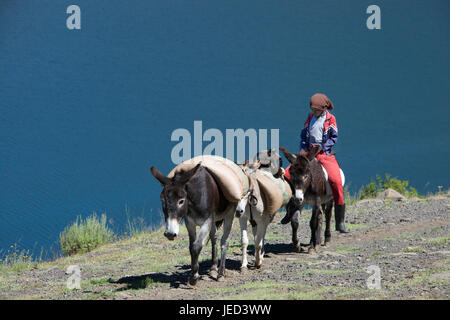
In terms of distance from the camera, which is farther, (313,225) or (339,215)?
(339,215)

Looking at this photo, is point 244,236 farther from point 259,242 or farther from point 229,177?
point 229,177

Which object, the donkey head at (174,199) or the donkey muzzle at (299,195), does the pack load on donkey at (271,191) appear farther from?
the donkey head at (174,199)

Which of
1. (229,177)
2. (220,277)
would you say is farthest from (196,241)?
(229,177)

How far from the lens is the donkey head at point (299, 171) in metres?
8.98

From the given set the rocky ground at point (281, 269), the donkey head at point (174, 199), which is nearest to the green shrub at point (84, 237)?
the rocky ground at point (281, 269)

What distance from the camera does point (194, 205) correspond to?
7.07 m

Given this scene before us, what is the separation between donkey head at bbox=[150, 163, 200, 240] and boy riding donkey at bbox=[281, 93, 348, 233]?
364 cm

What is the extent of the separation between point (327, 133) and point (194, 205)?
3.90 m

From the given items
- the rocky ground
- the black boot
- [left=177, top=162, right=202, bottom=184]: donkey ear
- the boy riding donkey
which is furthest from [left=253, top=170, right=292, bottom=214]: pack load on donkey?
the black boot

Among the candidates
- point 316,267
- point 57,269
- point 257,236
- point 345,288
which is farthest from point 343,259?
point 57,269

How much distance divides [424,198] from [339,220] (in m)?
7.02

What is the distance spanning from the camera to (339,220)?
424 inches

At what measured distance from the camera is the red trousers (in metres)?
10.1

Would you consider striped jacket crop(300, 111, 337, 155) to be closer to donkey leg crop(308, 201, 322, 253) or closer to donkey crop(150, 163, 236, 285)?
donkey leg crop(308, 201, 322, 253)
